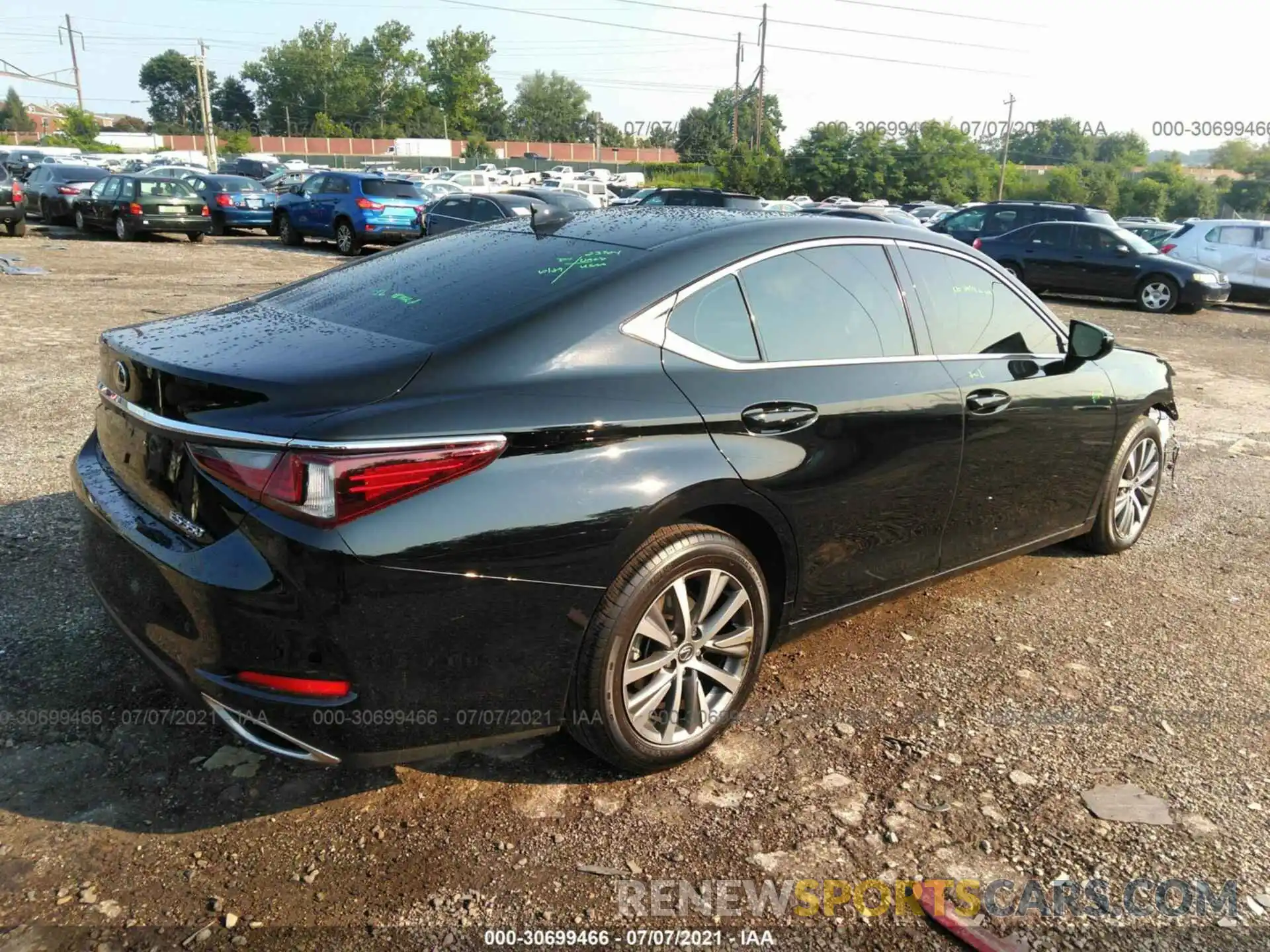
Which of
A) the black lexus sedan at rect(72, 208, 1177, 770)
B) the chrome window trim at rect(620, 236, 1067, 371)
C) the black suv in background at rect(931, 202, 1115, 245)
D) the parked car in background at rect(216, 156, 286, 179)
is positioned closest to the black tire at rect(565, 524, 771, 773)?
the black lexus sedan at rect(72, 208, 1177, 770)

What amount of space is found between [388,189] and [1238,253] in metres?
16.2

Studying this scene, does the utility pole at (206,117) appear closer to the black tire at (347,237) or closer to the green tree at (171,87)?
the black tire at (347,237)

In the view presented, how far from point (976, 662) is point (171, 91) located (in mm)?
169655

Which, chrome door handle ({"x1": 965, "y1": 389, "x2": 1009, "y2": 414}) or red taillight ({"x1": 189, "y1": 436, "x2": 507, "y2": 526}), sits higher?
red taillight ({"x1": 189, "y1": 436, "x2": 507, "y2": 526})

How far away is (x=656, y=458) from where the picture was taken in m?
2.78

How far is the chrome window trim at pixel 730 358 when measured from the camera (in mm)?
2939

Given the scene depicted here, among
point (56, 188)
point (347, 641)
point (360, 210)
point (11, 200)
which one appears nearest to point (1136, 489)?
point (347, 641)

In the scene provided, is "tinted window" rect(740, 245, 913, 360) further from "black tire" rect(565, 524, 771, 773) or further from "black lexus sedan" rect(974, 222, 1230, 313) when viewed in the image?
"black lexus sedan" rect(974, 222, 1230, 313)

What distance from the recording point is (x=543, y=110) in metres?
124

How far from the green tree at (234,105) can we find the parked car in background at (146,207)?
11885 cm

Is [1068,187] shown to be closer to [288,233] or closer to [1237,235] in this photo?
[1237,235]

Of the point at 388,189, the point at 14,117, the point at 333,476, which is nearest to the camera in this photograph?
the point at 333,476

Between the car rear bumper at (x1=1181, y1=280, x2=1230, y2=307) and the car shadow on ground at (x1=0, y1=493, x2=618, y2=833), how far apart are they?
16.6 meters

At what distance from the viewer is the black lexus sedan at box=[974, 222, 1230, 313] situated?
16375mm
